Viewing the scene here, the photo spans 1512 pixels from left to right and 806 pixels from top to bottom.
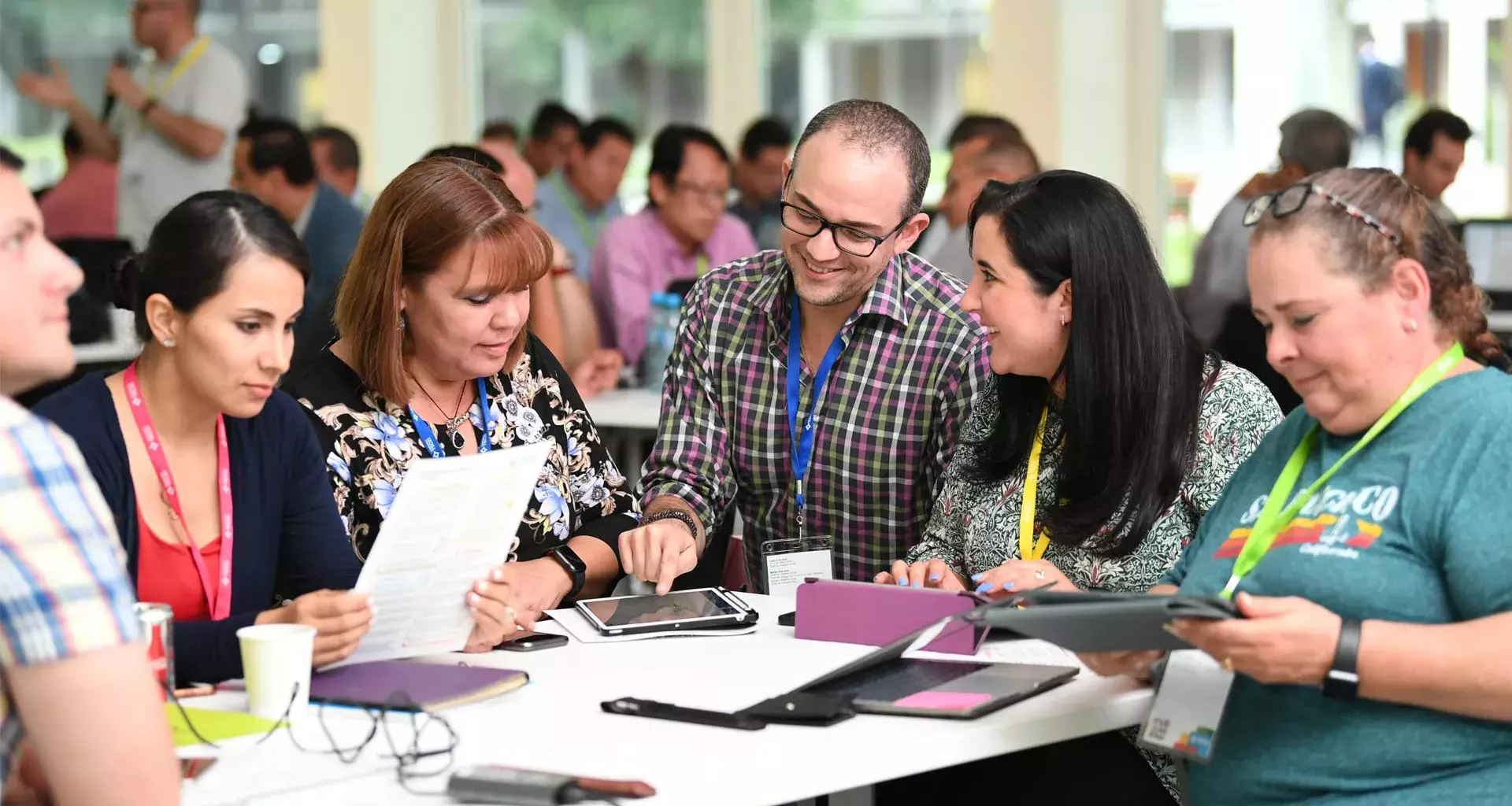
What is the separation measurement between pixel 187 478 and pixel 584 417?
870 mm

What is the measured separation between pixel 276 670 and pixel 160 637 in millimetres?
136

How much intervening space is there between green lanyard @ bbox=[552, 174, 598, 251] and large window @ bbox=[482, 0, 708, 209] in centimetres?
188

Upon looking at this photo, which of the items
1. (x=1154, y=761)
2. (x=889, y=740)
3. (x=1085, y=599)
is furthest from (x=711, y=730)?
(x=1154, y=761)

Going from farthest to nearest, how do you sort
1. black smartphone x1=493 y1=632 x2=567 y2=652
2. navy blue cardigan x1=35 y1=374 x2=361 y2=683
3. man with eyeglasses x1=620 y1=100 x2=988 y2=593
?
man with eyeglasses x1=620 y1=100 x2=988 y2=593, black smartphone x1=493 y1=632 x2=567 y2=652, navy blue cardigan x1=35 y1=374 x2=361 y2=683

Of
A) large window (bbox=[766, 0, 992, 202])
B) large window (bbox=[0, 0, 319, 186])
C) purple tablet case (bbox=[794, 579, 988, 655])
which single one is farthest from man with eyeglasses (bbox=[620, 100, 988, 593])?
large window (bbox=[0, 0, 319, 186])

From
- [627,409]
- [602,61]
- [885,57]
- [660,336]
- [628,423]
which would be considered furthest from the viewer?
[602,61]

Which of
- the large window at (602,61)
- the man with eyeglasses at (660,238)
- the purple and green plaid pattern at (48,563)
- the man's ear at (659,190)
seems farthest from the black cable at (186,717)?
the large window at (602,61)

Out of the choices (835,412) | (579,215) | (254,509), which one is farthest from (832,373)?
(579,215)

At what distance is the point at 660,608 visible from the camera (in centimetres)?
232

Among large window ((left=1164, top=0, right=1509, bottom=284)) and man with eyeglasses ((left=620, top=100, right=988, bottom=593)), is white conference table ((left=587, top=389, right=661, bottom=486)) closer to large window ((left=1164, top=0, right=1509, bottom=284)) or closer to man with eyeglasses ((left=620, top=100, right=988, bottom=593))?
man with eyeglasses ((left=620, top=100, right=988, bottom=593))

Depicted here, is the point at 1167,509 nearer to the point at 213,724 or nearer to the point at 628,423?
the point at 213,724

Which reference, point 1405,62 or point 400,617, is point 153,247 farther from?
point 1405,62

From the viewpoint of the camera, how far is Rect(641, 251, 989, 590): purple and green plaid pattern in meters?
2.86

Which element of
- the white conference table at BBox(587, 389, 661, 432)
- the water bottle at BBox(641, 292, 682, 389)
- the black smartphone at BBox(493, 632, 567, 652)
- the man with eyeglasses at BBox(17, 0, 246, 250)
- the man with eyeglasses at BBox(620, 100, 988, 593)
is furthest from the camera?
the man with eyeglasses at BBox(17, 0, 246, 250)
